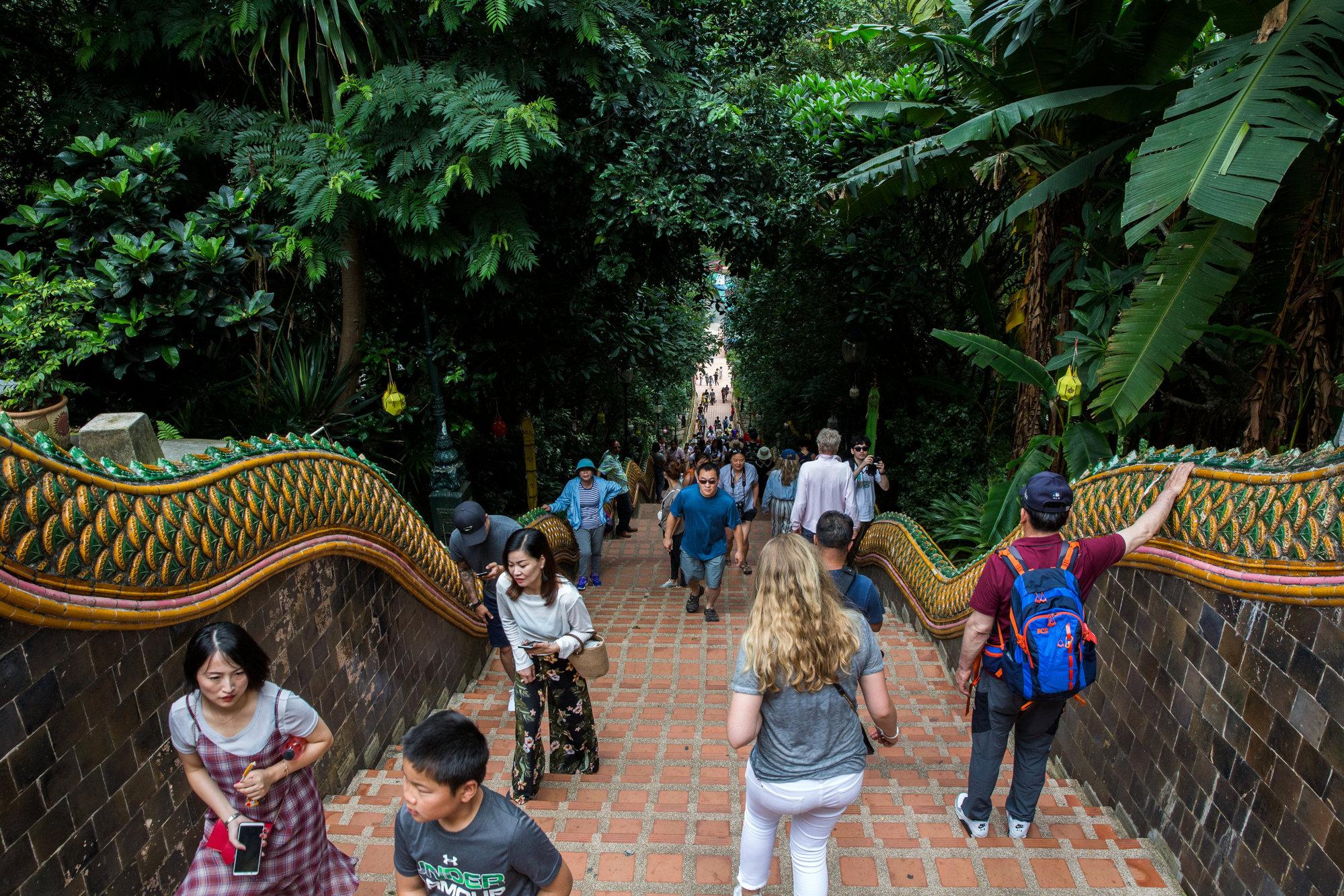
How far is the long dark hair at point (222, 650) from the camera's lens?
2268 mm

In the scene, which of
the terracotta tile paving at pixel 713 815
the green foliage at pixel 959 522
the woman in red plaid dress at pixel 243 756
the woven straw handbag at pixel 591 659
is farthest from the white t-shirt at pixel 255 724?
the green foliage at pixel 959 522

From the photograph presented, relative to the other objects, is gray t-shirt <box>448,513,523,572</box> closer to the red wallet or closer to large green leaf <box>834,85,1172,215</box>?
the red wallet

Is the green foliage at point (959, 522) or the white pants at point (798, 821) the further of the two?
the green foliage at point (959, 522)

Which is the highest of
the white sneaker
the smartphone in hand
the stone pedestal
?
the stone pedestal

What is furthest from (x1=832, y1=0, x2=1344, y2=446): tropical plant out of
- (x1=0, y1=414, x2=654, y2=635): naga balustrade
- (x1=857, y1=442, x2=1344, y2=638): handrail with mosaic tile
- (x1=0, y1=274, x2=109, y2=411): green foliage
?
(x1=0, y1=274, x2=109, y2=411): green foliage

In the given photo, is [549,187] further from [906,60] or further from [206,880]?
[206,880]

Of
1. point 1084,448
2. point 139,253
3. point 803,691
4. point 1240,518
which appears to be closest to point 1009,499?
point 1084,448

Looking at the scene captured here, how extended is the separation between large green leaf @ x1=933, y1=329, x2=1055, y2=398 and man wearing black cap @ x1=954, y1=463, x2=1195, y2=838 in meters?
3.08

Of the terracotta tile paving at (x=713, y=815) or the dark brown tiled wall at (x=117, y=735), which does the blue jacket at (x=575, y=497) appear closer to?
the terracotta tile paving at (x=713, y=815)

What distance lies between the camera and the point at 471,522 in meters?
4.79

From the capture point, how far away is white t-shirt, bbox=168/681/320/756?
7.71ft

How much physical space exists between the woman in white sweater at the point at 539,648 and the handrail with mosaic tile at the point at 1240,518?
2608 millimetres

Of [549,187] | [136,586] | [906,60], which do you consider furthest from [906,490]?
[136,586]

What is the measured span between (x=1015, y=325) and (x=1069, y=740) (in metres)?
6.35
